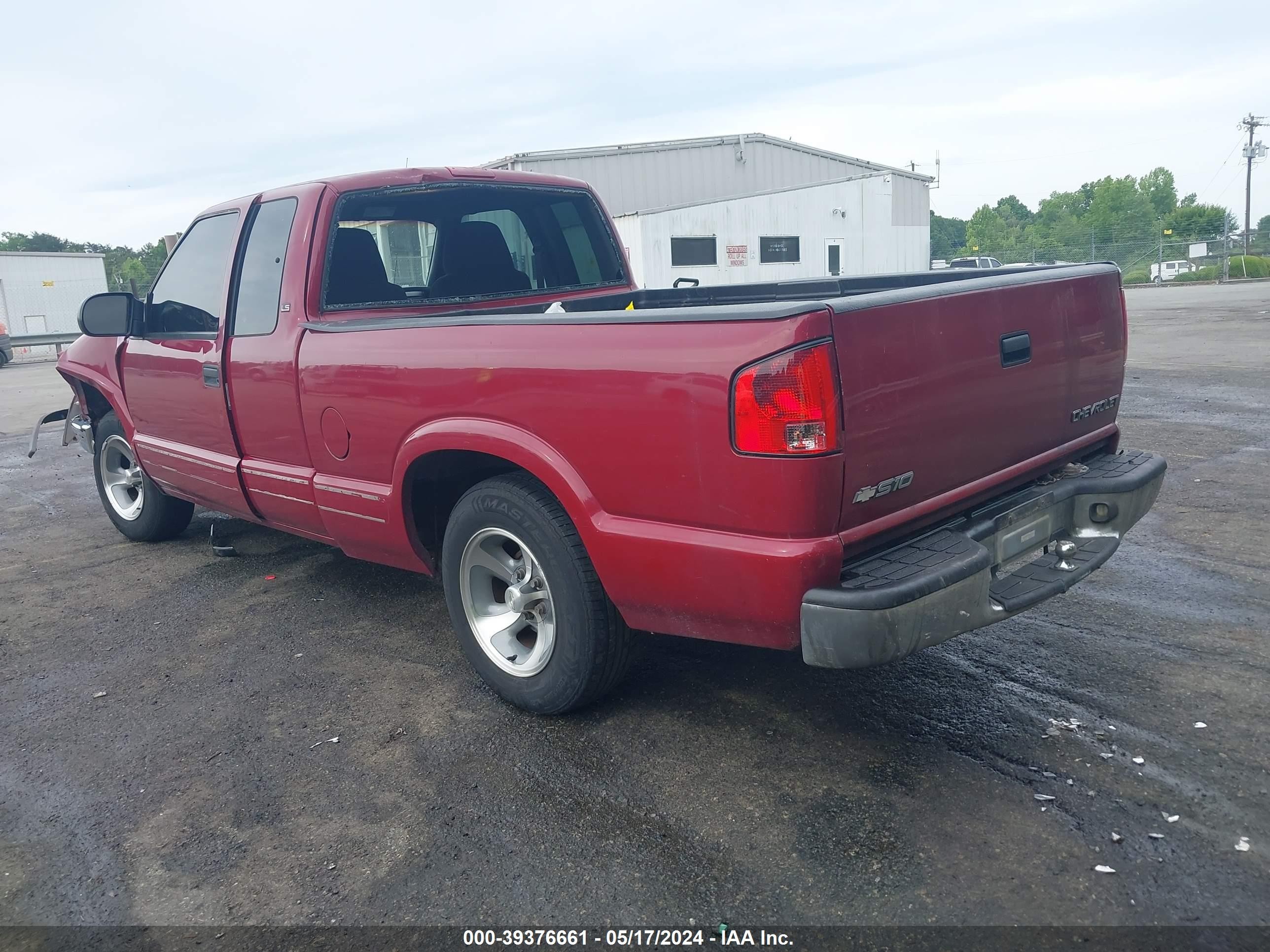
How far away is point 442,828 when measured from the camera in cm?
277

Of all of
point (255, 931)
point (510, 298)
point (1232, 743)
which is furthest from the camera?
point (510, 298)

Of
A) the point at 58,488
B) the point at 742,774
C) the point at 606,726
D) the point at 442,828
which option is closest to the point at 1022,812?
the point at 742,774

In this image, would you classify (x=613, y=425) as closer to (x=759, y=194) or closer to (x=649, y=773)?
(x=649, y=773)

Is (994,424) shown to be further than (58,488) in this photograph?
No

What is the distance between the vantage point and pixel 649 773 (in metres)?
3.00

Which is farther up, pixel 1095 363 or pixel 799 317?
pixel 799 317

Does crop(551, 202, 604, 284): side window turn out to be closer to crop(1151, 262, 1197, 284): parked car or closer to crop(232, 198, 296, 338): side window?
crop(232, 198, 296, 338): side window

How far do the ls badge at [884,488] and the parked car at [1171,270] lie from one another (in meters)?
48.9

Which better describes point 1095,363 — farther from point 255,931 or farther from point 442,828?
point 255,931

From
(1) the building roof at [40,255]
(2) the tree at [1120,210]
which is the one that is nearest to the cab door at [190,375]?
(1) the building roof at [40,255]

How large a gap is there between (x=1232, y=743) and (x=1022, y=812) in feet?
2.67

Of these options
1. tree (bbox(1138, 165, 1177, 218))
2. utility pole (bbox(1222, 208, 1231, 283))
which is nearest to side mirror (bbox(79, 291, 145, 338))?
utility pole (bbox(1222, 208, 1231, 283))

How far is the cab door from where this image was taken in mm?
4566

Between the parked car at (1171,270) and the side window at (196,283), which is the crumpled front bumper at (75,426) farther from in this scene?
the parked car at (1171,270)
